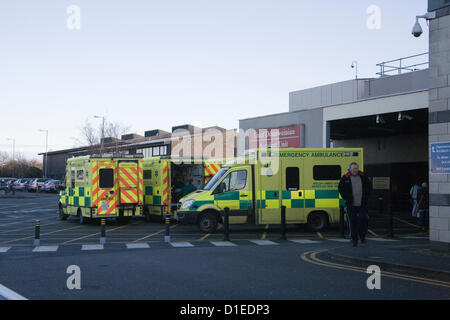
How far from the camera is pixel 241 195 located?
16984 millimetres

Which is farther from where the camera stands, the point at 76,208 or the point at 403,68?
the point at 403,68

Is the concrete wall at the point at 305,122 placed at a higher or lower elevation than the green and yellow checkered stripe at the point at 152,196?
higher

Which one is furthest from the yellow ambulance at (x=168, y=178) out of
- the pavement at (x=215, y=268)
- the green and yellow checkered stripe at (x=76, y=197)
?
the pavement at (x=215, y=268)

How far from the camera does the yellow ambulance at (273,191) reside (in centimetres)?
1691

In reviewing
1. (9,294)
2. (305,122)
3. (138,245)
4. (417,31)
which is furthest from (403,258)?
(305,122)

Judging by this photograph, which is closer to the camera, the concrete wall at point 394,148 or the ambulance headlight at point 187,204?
the ambulance headlight at point 187,204

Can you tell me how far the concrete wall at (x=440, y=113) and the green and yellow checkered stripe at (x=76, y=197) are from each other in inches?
504

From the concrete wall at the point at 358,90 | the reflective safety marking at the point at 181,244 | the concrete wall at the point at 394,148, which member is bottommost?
the reflective safety marking at the point at 181,244

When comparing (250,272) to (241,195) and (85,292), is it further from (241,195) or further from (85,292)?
(241,195)

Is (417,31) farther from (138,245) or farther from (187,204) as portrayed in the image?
(138,245)

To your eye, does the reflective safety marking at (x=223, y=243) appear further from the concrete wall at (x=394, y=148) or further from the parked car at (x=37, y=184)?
the parked car at (x=37, y=184)

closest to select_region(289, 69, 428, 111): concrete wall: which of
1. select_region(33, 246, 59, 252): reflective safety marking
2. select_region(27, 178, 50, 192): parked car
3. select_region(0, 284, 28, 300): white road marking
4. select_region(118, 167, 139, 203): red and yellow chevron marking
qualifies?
select_region(118, 167, 139, 203): red and yellow chevron marking
